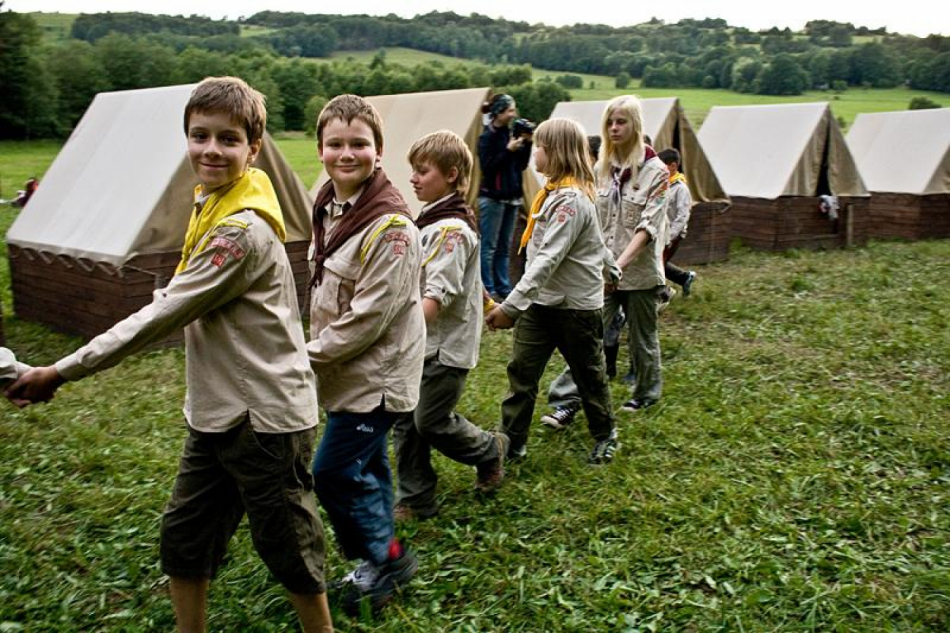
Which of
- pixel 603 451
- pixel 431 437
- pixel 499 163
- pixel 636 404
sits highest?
pixel 499 163

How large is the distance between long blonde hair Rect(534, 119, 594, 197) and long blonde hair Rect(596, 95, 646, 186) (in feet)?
2.61

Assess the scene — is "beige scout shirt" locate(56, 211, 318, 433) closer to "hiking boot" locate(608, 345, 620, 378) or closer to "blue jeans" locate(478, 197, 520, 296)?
"hiking boot" locate(608, 345, 620, 378)

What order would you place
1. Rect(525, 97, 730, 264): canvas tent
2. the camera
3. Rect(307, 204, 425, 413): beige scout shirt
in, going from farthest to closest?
Rect(525, 97, 730, 264): canvas tent, the camera, Rect(307, 204, 425, 413): beige scout shirt

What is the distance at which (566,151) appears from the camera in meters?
4.48

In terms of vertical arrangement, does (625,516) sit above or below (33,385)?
below

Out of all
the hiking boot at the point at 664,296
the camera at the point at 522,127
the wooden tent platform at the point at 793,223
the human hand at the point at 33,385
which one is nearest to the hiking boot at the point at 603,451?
the hiking boot at the point at 664,296

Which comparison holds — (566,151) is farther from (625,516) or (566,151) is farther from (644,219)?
(625,516)

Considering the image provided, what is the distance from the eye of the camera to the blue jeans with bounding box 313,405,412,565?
296 centimetres

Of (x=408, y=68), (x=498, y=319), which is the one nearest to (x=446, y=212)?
(x=498, y=319)

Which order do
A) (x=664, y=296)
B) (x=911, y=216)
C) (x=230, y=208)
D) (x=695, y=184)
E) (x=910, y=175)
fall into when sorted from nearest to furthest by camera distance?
1. (x=230, y=208)
2. (x=664, y=296)
3. (x=695, y=184)
4. (x=911, y=216)
5. (x=910, y=175)

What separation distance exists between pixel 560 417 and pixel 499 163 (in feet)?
14.4

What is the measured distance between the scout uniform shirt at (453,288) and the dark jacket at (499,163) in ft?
17.7

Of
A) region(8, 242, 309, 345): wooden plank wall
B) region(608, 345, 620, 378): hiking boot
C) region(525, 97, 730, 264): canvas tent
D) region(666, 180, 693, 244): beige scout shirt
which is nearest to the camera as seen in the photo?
region(608, 345, 620, 378): hiking boot

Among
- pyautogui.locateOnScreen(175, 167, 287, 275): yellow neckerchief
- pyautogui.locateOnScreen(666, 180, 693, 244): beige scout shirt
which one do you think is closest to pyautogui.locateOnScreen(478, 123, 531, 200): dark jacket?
pyautogui.locateOnScreen(666, 180, 693, 244): beige scout shirt
